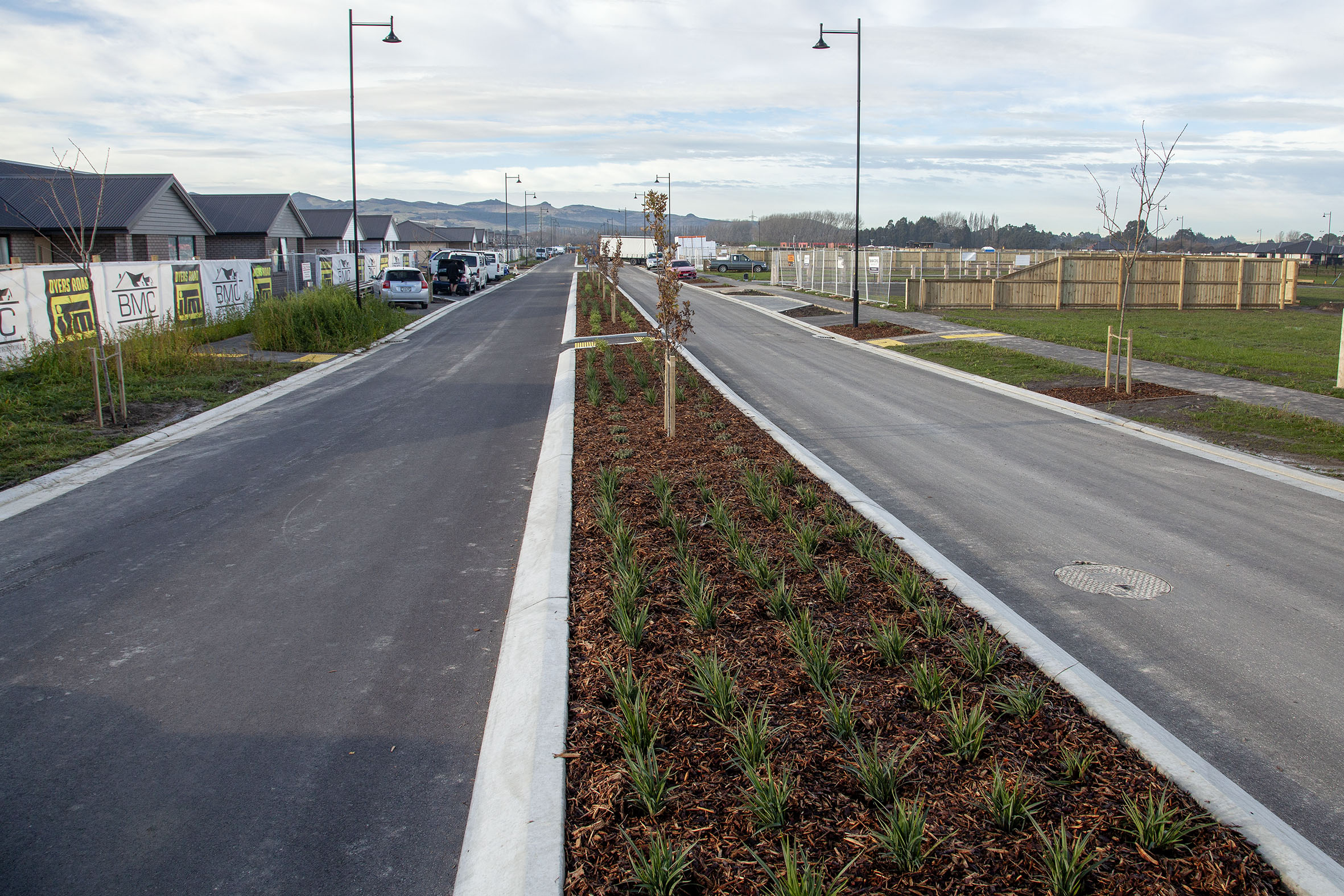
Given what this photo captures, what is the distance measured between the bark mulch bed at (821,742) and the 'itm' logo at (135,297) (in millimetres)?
16640

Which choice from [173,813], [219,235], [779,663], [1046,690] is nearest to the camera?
[173,813]

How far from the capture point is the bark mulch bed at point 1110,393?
14.1 meters

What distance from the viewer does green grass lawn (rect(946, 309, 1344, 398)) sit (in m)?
17.0

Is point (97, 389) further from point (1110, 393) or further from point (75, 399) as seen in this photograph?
point (1110, 393)

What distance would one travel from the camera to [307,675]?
5094mm

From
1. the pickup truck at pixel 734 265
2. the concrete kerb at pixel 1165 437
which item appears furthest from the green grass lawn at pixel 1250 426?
the pickup truck at pixel 734 265

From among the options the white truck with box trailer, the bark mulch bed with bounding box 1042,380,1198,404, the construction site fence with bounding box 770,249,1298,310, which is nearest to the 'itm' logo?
the bark mulch bed with bounding box 1042,380,1198,404

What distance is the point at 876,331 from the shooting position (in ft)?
83.1

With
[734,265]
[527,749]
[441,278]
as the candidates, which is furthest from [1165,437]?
[734,265]

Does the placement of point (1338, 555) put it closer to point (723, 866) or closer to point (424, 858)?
point (723, 866)

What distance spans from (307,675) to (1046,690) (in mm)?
3857

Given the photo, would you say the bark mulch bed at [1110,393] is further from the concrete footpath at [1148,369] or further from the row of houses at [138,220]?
the row of houses at [138,220]

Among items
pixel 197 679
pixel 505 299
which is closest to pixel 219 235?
pixel 505 299

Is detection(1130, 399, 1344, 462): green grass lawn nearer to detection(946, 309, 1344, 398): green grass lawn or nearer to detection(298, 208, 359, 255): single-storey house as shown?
detection(946, 309, 1344, 398): green grass lawn
